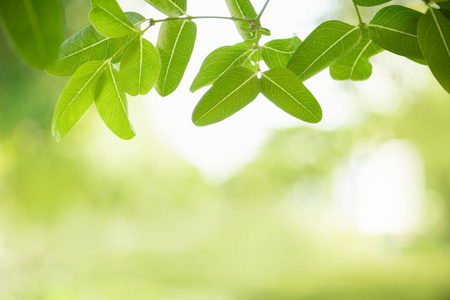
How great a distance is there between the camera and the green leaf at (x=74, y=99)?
26 centimetres

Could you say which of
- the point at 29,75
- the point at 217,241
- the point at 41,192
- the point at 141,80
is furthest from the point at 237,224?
the point at 141,80

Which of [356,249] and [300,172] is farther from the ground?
[300,172]

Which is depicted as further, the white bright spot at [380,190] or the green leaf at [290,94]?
the white bright spot at [380,190]

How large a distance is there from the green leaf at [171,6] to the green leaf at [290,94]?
0.07m

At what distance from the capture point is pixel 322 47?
0.26m

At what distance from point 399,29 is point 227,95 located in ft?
0.33

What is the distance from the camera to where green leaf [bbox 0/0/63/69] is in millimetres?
122

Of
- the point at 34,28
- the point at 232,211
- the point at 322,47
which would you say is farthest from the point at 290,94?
the point at 232,211

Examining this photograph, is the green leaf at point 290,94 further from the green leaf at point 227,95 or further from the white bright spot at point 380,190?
the white bright spot at point 380,190

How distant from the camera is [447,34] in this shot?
0.22 meters

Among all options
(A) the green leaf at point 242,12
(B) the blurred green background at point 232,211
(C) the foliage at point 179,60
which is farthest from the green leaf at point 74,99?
(B) the blurred green background at point 232,211

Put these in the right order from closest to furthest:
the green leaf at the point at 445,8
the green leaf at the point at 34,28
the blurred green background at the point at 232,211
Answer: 1. the green leaf at the point at 34,28
2. the green leaf at the point at 445,8
3. the blurred green background at the point at 232,211

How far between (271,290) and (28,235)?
2.85m

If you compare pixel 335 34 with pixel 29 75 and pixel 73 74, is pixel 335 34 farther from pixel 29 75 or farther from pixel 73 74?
pixel 29 75
